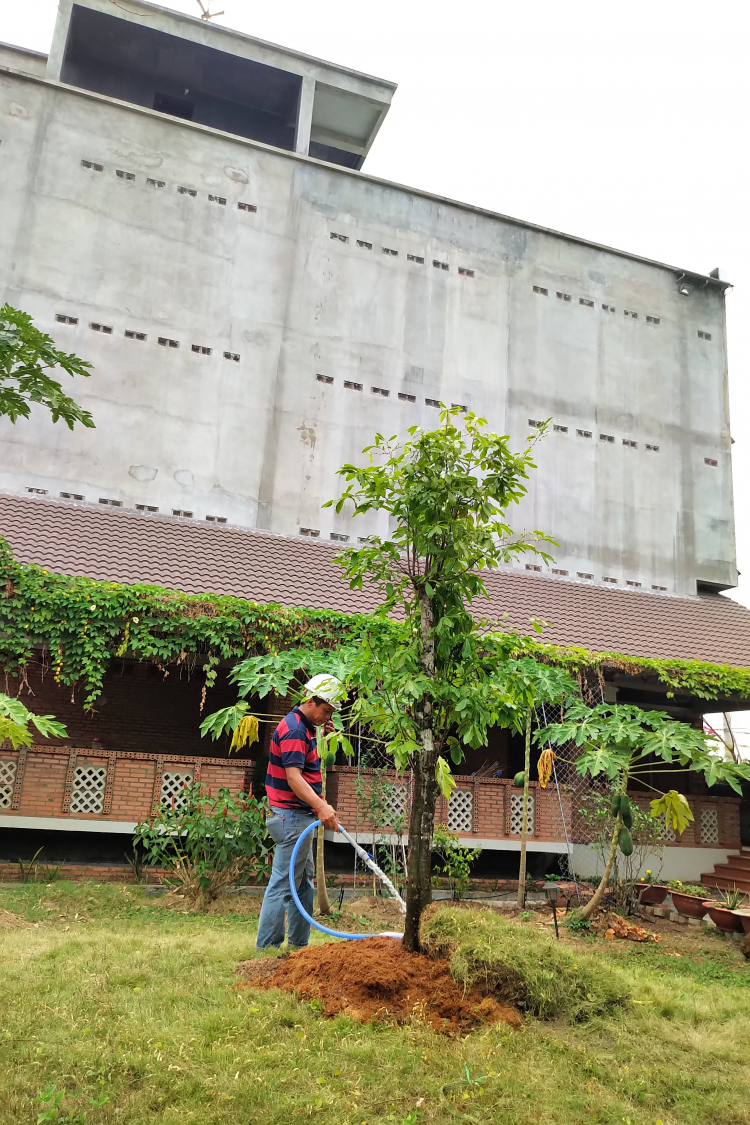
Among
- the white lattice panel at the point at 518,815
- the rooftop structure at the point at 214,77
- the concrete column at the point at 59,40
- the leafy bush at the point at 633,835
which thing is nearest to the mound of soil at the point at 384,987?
the leafy bush at the point at 633,835

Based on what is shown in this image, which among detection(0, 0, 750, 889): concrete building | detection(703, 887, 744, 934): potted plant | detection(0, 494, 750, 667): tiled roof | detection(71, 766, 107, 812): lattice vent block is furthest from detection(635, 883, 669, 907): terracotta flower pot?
detection(71, 766, 107, 812): lattice vent block

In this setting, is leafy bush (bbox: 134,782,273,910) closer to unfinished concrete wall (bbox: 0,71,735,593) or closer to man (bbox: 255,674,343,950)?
man (bbox: 255,674,343,950)

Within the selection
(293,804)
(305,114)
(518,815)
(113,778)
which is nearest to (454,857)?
(518,815)

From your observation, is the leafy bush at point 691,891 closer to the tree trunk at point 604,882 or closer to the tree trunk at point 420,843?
the tree trunk at point 604,882

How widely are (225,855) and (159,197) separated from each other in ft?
41.4

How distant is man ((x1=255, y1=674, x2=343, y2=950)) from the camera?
5.70 m

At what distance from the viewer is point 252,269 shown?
16.3 m

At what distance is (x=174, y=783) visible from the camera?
10805mm

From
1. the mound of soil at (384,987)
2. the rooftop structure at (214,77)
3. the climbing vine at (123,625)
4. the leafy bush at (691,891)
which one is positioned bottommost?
the leafy bush at (691,891)

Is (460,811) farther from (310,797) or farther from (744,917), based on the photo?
(310,797)

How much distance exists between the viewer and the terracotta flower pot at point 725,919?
29.7 ft

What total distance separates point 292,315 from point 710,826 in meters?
12.2

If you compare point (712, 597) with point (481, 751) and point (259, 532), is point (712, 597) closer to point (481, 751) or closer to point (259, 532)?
point (481, 751)

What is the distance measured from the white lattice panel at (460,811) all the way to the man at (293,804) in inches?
245
